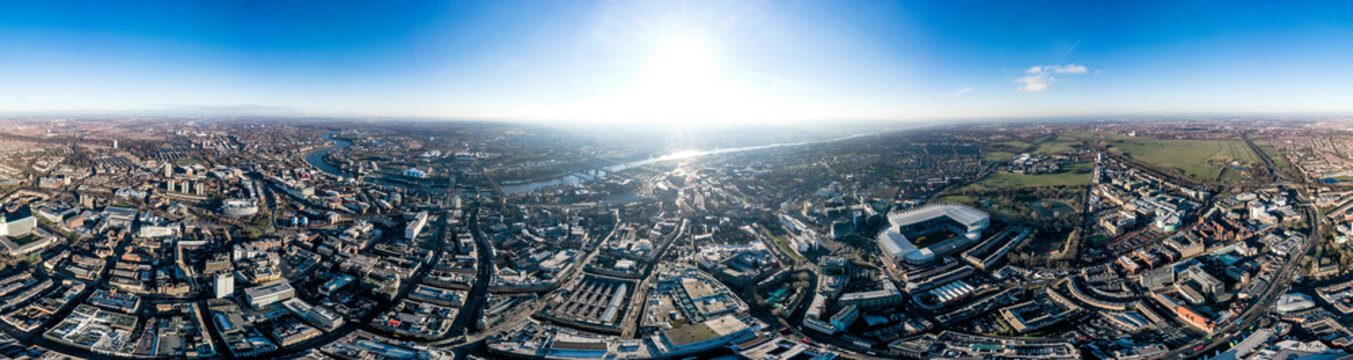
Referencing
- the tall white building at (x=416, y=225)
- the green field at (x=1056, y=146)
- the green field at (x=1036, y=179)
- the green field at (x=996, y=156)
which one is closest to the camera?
the tall white building at (x=416, y=225)

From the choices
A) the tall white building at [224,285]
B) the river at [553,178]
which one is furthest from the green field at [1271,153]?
the tall white building at [224,285]

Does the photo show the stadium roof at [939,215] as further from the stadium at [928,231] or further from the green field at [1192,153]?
the green field at [1192,153]

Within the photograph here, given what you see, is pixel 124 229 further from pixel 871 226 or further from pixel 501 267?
pixel 871 226

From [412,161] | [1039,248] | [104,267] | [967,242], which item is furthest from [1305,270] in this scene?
[412,161]

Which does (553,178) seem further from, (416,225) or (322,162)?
(322,162)

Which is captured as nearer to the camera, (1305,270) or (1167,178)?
(1305,270)
